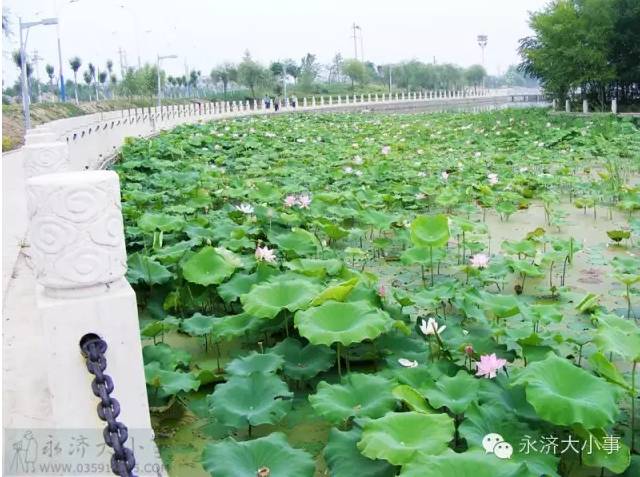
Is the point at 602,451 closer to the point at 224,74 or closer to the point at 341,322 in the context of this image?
the point at 341,322

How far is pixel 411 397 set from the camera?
1.99m

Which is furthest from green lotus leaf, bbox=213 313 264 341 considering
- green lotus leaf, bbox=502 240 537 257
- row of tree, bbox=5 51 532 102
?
row of tree, bbox=5 51 532 102

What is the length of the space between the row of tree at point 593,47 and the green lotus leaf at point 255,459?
54.3 feet

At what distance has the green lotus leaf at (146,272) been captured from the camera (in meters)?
3.29

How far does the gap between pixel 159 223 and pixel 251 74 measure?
4882 centimetres

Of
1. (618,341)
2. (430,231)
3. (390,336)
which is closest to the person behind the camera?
(618,341)

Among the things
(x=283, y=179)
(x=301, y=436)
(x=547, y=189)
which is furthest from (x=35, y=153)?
(x=547, y=189)

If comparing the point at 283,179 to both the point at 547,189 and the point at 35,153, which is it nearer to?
the point at 547,189

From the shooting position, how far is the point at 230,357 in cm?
283

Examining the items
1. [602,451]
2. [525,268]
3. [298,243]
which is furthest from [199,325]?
[525,268]

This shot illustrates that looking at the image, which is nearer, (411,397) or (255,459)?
(255,459)

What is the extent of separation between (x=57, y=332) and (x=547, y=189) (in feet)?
18.7

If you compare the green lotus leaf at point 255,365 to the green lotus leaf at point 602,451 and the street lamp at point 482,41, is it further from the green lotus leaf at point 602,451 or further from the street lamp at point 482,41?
the street lamp at point 482,41

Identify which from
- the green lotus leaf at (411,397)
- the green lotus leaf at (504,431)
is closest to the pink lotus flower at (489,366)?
the green lotus leaf at (504,431)
